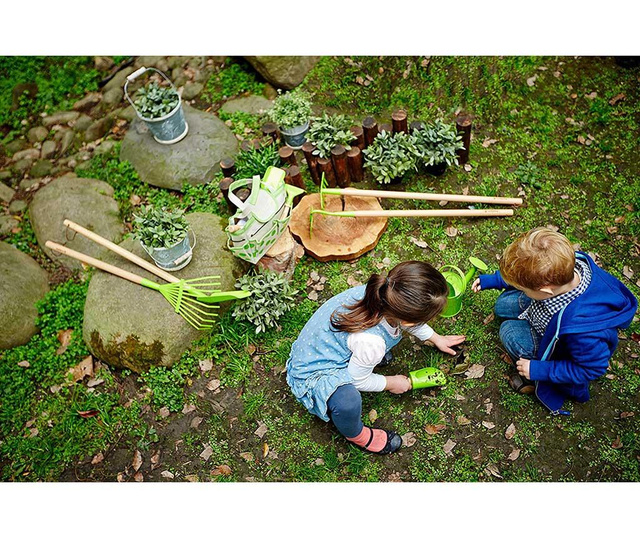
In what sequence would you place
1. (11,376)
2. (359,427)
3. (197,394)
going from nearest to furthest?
(359,427) < (197,394) < (11,376)

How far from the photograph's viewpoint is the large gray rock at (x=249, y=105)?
20.5 ft

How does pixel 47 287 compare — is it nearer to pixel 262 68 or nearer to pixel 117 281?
pixel 117 281

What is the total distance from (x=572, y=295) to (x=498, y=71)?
3.34m

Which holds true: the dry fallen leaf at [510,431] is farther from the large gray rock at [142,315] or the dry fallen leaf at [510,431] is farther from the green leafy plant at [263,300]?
the large gray rock at [142,315]

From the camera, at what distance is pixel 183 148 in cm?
573

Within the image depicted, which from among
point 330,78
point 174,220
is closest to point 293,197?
point 174,220

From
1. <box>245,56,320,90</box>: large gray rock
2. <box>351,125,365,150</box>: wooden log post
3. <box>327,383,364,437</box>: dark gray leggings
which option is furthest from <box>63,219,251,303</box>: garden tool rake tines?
<box>245,56,320,90</box>: large gray rock

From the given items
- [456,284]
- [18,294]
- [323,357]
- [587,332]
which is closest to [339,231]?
[456,284]

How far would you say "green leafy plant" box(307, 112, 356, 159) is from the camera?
5199mm

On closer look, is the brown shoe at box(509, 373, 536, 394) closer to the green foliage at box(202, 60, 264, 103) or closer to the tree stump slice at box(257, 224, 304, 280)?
the tree stump slice at box(257, 224, 304, 280)

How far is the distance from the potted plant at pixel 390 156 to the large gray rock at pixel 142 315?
1595mm

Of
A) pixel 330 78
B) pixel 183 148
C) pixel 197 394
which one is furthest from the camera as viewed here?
pixel 330 78

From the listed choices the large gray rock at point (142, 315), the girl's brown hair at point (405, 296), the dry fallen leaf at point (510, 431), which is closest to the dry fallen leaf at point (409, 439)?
the dry fallen leaf at point (510, 431)

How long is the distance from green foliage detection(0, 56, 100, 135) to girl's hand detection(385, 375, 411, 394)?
18.1 ft
